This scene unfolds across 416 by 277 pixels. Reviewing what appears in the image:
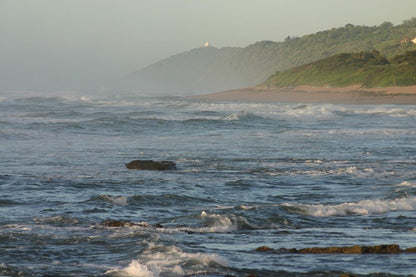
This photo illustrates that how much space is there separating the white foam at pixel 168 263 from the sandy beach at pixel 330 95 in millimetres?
58151

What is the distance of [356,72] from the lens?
97.2m

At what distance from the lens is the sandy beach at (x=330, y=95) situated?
236ft

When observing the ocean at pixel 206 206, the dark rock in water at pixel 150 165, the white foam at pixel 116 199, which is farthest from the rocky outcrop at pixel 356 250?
the dark rock in water at pixel 150 165

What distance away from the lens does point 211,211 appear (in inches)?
512

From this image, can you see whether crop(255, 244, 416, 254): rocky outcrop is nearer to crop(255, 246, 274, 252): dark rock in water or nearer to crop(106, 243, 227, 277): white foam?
crop(255, 246, 274, 252): dark rock in water

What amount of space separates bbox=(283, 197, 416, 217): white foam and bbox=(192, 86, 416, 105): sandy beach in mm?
52680

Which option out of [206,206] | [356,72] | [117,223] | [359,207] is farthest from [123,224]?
[356,72]

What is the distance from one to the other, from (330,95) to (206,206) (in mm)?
74666

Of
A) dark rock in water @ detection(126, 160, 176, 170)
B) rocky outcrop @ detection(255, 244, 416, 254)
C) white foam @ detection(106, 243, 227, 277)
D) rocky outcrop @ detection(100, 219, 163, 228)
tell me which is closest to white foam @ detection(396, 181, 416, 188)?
dark rock in water @ detection(126, 160, 176, 170)

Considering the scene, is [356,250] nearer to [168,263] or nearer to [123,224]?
[168,263]

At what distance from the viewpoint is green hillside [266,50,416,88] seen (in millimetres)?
83250

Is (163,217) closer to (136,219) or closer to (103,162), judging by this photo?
(136,219)

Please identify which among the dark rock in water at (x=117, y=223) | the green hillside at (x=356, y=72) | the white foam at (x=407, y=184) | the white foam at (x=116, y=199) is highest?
the green hillside at (x=356, y=72)

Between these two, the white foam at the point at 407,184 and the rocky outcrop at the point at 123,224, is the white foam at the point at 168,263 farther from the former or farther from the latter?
the white foam at the point at 407,184
